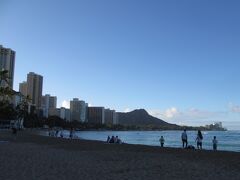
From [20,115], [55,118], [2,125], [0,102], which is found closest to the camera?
[0,102]

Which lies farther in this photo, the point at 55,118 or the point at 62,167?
the point at 55,118

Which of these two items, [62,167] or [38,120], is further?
[38,120]

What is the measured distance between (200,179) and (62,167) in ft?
17.4

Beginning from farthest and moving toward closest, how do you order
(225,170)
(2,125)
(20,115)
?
(2,125)
(20,115)
(225,170)

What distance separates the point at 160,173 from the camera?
44.9 feet

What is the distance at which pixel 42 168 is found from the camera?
1448 centimetres

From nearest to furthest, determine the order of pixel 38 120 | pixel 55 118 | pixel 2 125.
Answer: pixel 2 125 → pixel 38 120 → pixel 55 118

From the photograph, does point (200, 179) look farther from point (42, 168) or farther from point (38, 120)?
point (38, 120)

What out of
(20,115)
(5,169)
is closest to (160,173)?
(5,169)

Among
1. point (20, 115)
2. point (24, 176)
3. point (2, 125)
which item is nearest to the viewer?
point (24, 176)

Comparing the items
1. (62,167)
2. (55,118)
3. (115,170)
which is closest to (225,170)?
(115,170)

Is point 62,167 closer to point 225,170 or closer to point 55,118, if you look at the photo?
point 225,170

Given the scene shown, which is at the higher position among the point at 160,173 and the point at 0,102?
the point at 0,102

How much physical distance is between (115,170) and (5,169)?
3748 mm
